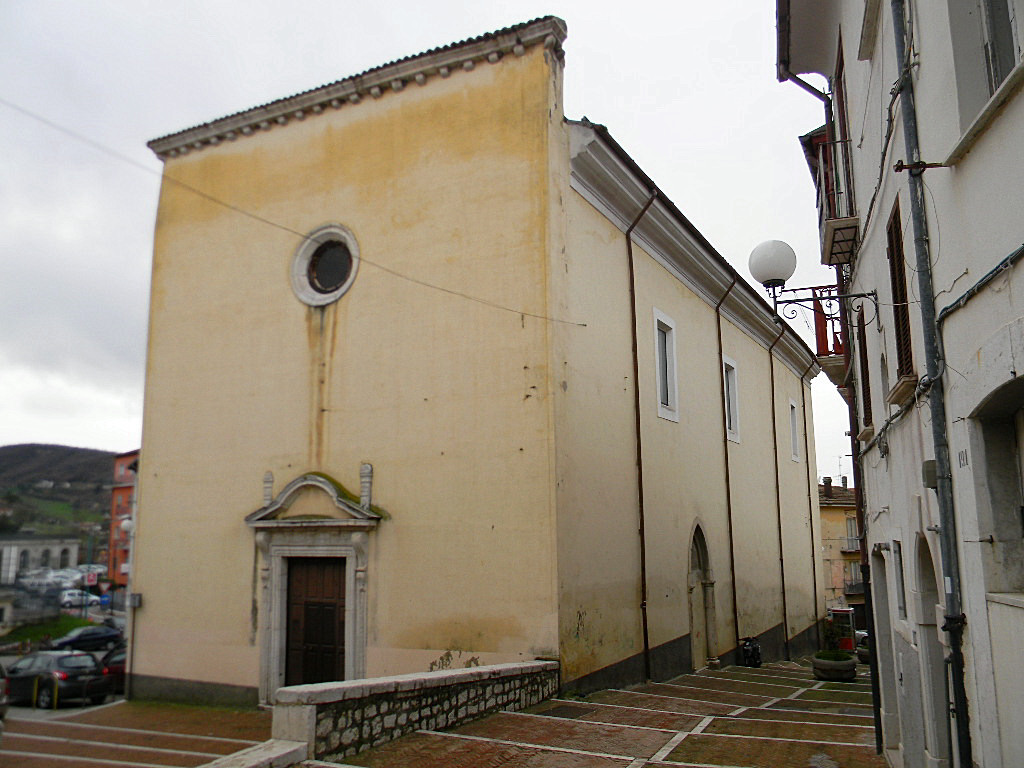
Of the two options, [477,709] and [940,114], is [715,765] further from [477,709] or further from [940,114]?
[940,114]

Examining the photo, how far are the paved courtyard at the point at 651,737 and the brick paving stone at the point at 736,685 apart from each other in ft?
3.80

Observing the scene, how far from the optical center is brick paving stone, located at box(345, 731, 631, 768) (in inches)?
273

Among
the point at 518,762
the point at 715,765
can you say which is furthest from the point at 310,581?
the point at 715,765

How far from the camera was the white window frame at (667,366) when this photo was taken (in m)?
15.3

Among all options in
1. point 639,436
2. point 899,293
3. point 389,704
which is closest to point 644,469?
point 639,436

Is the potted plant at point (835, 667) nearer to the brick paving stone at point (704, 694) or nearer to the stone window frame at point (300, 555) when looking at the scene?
the brick paving stone at point (704, 694)

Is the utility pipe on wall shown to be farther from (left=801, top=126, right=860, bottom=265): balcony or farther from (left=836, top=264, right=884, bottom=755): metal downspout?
(left=836, top=264, right=884, bottom=755): metal downspout

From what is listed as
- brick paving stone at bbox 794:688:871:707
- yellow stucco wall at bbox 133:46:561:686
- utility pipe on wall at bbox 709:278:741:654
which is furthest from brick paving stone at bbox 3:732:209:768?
utility pipe on wall at bbox 709:278:741:654

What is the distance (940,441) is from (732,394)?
15047 mm

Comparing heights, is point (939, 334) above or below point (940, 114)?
below

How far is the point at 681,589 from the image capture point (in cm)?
1501

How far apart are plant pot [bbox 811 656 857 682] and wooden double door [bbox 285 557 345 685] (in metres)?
9.62

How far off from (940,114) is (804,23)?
5.65 meters

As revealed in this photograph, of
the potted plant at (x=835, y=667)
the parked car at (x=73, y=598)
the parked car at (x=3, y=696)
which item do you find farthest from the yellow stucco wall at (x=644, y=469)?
the parked car at (x=3, y=696)
